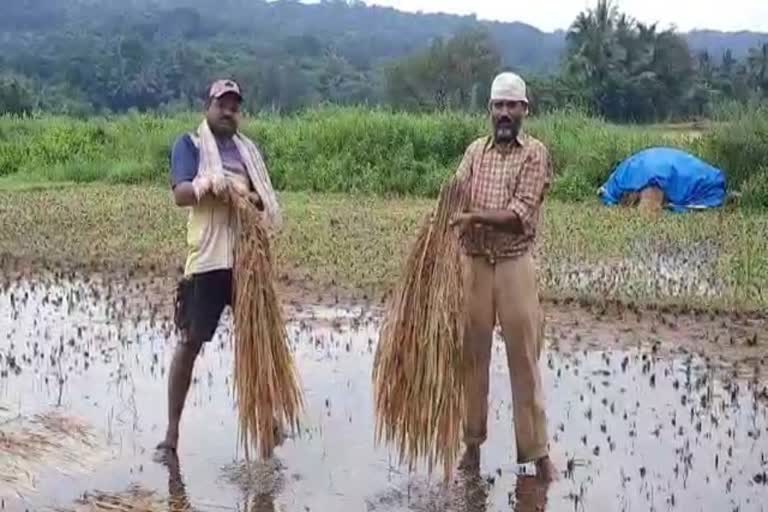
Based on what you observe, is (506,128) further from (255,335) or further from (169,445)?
(169,445)

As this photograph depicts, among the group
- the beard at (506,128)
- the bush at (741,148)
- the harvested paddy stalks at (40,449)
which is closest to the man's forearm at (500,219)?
the beard at (506,128)

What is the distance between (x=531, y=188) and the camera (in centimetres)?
534

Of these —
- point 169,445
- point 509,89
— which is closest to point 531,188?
point 509,89

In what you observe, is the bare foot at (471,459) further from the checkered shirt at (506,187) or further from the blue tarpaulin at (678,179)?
the blue tarpaulin at (678,179)

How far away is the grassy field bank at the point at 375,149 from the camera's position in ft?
62.8

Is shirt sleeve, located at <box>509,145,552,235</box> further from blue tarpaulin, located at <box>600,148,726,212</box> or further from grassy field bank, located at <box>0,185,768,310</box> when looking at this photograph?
blue tarpaulin, located at <box>600,148,726,212</box>

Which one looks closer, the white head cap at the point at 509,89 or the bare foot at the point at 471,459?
the white head cap at the point at 509,89

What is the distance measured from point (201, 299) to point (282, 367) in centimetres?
50

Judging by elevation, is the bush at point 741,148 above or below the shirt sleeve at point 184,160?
below

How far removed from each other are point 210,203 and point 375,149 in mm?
16428

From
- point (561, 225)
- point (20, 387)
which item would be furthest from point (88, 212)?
point (20, 387)

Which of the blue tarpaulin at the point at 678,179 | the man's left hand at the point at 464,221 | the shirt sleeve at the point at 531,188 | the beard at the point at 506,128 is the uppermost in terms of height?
the beard at the point at 506,128

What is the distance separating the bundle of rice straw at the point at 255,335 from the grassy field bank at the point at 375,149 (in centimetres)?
1340

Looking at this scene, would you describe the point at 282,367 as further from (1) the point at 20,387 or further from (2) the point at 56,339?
(2) the point at 56,339
